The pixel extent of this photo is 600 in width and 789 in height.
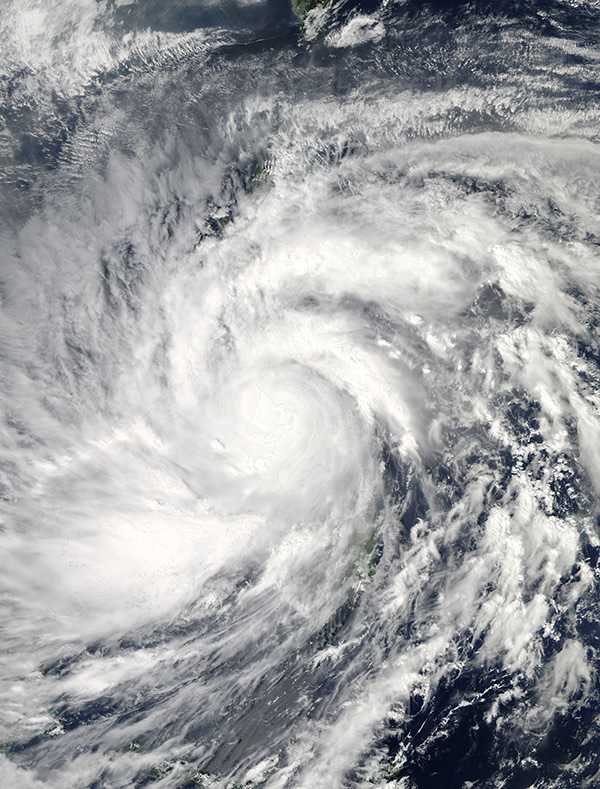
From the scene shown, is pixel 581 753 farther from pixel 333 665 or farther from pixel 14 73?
pixel 14 73

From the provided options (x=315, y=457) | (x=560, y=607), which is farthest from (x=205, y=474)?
(x=560, y=607)

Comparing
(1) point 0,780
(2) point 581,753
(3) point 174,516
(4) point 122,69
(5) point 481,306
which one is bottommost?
(2) point 581,753

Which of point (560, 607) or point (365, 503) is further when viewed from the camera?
point (365, 503)

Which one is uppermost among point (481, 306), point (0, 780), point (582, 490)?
point (481, 306)

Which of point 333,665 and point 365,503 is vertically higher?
point 365,503

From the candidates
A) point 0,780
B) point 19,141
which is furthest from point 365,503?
point 19,141

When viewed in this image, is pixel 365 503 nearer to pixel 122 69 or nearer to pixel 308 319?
pixel 308 319
